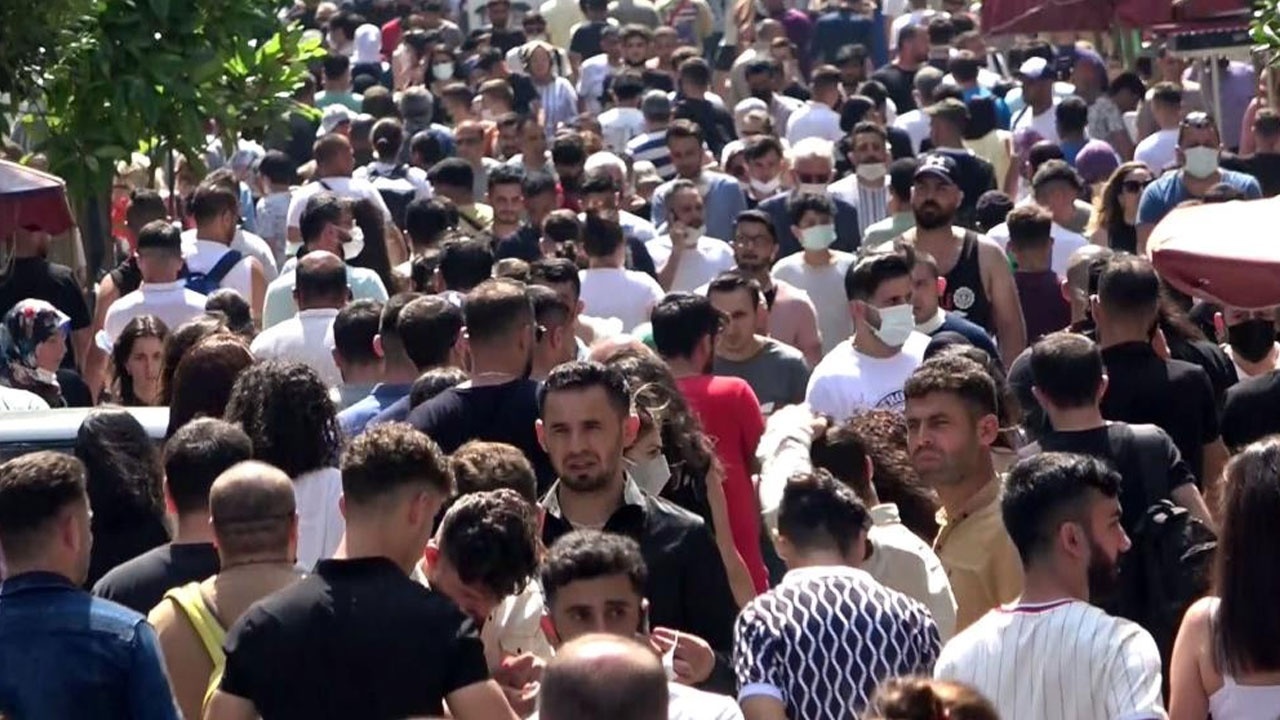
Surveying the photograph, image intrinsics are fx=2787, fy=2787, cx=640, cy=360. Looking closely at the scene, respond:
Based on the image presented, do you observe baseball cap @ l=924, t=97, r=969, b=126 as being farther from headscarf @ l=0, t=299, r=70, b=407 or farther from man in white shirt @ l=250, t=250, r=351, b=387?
headscarf @ l=0, t=299, r=70, b=407

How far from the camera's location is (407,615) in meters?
5.73

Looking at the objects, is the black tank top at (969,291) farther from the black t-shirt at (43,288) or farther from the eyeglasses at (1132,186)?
the black t-shirt at (43,288)

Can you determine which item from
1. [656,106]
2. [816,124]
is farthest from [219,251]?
[816,124]

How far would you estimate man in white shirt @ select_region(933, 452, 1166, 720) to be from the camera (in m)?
5.77

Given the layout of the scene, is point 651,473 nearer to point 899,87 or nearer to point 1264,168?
point 1264,168

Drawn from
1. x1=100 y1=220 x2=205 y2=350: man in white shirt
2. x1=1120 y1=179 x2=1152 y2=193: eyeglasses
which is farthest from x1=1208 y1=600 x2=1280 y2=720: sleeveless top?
x1=1120 y1=179 x2=1152 y2=193: eyeglasses

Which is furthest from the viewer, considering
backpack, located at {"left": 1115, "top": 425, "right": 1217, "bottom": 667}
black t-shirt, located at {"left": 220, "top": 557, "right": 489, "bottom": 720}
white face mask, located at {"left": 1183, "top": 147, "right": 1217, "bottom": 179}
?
white face mask, located at {"left": 1183, "top": 147, "right": 1217, "bottom": 179}

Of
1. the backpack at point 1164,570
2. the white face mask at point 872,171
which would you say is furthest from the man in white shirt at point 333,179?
the backpack at point 1164,570

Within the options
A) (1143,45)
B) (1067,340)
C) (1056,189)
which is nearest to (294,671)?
(1067,340)

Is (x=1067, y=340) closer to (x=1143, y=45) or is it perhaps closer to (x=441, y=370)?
(x=441, y=370)

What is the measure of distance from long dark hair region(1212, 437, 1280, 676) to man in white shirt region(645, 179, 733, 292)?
25.9ft

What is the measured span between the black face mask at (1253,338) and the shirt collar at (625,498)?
11.9 feet

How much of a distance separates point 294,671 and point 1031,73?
50.0ft

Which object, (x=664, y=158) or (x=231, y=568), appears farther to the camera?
(x=664, y=158)
